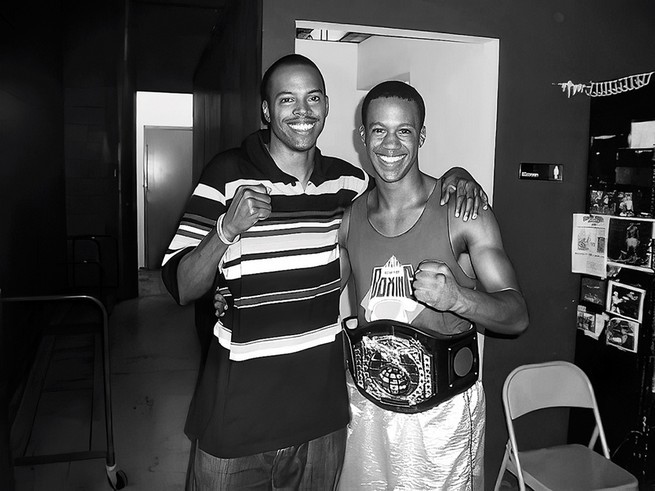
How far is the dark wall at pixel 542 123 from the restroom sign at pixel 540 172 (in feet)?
0.09

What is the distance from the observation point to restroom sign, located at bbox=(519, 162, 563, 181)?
2.39m

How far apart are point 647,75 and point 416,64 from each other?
105 centimetres

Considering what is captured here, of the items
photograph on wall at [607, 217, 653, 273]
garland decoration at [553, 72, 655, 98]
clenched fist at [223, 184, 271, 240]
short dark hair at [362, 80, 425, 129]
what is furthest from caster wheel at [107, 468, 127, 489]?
garland decoration at [553, 72, 655, 98]

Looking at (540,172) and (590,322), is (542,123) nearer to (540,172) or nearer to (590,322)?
(540,172)

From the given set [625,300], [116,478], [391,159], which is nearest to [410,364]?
[391,159]

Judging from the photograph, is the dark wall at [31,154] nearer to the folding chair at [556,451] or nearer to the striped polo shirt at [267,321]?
the striped polo shirt at [267,321]

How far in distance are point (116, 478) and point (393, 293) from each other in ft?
6.00

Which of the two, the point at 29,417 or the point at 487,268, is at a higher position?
the point at 487,268

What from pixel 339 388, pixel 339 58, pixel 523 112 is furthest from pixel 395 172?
pixel 339 58

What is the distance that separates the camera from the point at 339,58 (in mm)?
3486

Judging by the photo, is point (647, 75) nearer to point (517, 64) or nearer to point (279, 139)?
point (517, 64)

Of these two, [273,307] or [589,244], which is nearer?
[273,307]

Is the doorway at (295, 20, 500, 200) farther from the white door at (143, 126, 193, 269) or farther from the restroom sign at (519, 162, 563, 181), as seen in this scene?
the white door at (143, 126, 193, 269)

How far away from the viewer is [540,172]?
240 cm
